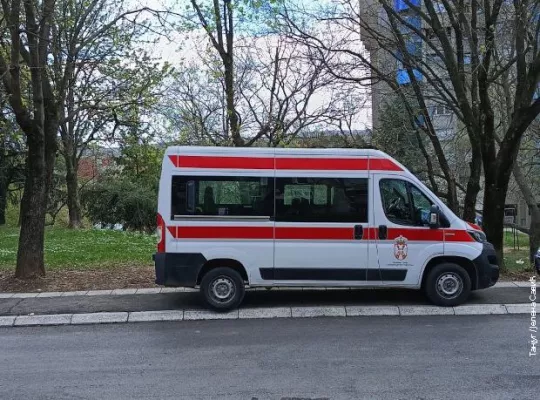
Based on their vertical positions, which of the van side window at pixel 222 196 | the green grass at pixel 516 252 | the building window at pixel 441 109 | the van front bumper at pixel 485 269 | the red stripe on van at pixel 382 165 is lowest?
the green grass at pixel 516 252

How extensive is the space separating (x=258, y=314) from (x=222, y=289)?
25.4 inches

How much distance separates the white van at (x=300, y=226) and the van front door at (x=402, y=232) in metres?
0.01

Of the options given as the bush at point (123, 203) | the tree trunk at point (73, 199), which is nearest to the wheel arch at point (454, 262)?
the tree trunk at point (73, 199)

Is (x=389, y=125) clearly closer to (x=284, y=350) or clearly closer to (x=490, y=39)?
(x=490, y=39)

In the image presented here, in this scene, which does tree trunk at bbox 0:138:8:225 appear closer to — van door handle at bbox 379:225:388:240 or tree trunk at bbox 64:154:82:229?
tree trunk at bbox 64:154:82:229

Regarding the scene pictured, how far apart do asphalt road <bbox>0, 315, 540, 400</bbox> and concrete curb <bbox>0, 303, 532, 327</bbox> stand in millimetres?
232

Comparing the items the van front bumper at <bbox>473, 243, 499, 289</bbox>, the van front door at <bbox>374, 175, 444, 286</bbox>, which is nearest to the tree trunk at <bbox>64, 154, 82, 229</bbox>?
the van front door at <bbox>374, 175, 444, 286</bbox>

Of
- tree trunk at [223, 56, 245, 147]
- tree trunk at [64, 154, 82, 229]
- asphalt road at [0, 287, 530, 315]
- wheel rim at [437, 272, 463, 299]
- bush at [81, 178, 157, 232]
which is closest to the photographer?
wheel rim at [437, 272, 463, 299]

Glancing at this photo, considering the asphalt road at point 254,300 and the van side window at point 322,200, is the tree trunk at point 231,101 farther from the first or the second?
the van side window at point 322,200

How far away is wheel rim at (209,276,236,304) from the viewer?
8008 mm

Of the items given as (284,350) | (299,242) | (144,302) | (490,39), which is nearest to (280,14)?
(490,39)

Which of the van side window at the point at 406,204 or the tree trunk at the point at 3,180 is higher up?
the tree trunk at the point at 3,180

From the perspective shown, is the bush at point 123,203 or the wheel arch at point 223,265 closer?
the wheel arch at point 223,265

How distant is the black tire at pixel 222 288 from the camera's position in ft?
26.2
